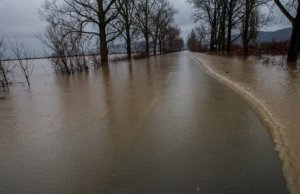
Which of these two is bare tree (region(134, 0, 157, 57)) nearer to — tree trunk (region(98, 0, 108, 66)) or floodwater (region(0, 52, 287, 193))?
tree trunk (region(98, 0, 108, 66))

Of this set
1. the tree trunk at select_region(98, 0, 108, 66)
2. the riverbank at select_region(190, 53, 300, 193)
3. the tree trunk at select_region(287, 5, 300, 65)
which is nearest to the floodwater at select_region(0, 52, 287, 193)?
the riverbank at select_region(190, 53, 300, 193)

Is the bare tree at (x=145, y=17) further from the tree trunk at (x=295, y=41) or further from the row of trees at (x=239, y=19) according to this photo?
the tree trunk at (x=295, y=41)

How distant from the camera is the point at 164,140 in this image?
631 cm

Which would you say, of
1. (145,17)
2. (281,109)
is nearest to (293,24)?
(281,109)

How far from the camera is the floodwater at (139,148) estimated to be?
4629 mm

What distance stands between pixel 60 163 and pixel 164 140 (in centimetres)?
180

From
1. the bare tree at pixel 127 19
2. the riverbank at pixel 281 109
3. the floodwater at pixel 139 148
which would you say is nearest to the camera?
the floodwater at pixel 139 148

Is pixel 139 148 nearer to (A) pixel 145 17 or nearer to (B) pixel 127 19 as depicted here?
(B) pixel 127 19

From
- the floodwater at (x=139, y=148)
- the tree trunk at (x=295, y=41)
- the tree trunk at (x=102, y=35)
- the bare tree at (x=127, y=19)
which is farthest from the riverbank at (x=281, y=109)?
the bare tree at (x=127, y=19)

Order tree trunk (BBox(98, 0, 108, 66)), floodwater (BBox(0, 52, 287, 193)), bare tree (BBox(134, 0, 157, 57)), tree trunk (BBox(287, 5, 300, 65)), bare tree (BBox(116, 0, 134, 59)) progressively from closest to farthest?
floodwater (BBox(0, 52, 287, 193))
tree trunk (BBox(287, 5, 300, 65))
tree trunk (BBox(98, 0, 108, 66))
bare tree (BBox(116, 0, 134, 59))
bare tree (BBox(134, 0, 157, 57))

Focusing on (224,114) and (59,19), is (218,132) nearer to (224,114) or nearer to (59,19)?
(224,114)

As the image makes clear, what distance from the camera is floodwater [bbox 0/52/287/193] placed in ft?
15.2

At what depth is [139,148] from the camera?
5.93m

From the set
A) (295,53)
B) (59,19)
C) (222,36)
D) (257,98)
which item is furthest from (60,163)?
(222,36)
